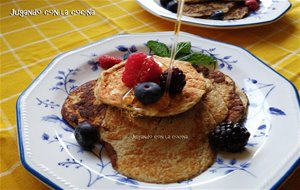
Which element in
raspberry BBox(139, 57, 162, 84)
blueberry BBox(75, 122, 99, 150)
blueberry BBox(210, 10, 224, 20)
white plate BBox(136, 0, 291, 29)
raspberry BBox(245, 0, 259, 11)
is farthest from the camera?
raspberry BBox(245, 0, 259, 11)

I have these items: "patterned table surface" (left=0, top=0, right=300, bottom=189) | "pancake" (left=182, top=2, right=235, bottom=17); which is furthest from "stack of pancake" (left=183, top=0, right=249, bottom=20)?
"patterned table surface" (left=0, top=0, right=300, bottom=189)

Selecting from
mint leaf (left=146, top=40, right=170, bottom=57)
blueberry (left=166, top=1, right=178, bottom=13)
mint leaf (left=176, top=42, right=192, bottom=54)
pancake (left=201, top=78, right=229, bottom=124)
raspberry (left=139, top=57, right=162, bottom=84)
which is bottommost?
pancake (left=201, top=78, right=229, bottom=124)

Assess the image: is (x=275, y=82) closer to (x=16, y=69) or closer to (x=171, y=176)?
(x=171, y=176)

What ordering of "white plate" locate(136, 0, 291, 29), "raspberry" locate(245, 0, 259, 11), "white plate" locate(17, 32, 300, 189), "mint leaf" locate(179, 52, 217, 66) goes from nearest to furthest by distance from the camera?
"white plate" locate(17, 32, 300, 189) → "mint leaf" locate(179, 52, 217, 66) → "white plate" locate(136, 0, 291, 29) → "raspberry" locate(245, 0, 259, 11)

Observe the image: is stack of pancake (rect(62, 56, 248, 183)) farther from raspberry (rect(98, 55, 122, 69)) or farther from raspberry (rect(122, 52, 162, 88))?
raspberry (rect(98, 55, 122, 69))

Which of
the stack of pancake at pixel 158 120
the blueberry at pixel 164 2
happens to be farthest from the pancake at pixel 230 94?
the blueberry at pixel 164 2

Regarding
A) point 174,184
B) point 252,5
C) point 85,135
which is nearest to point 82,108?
point 85,135

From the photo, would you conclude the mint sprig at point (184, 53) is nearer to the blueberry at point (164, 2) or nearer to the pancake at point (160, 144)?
the pancake at point (160, 144)

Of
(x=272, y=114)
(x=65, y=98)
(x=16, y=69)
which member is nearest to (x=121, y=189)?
(x=65, y=98)
